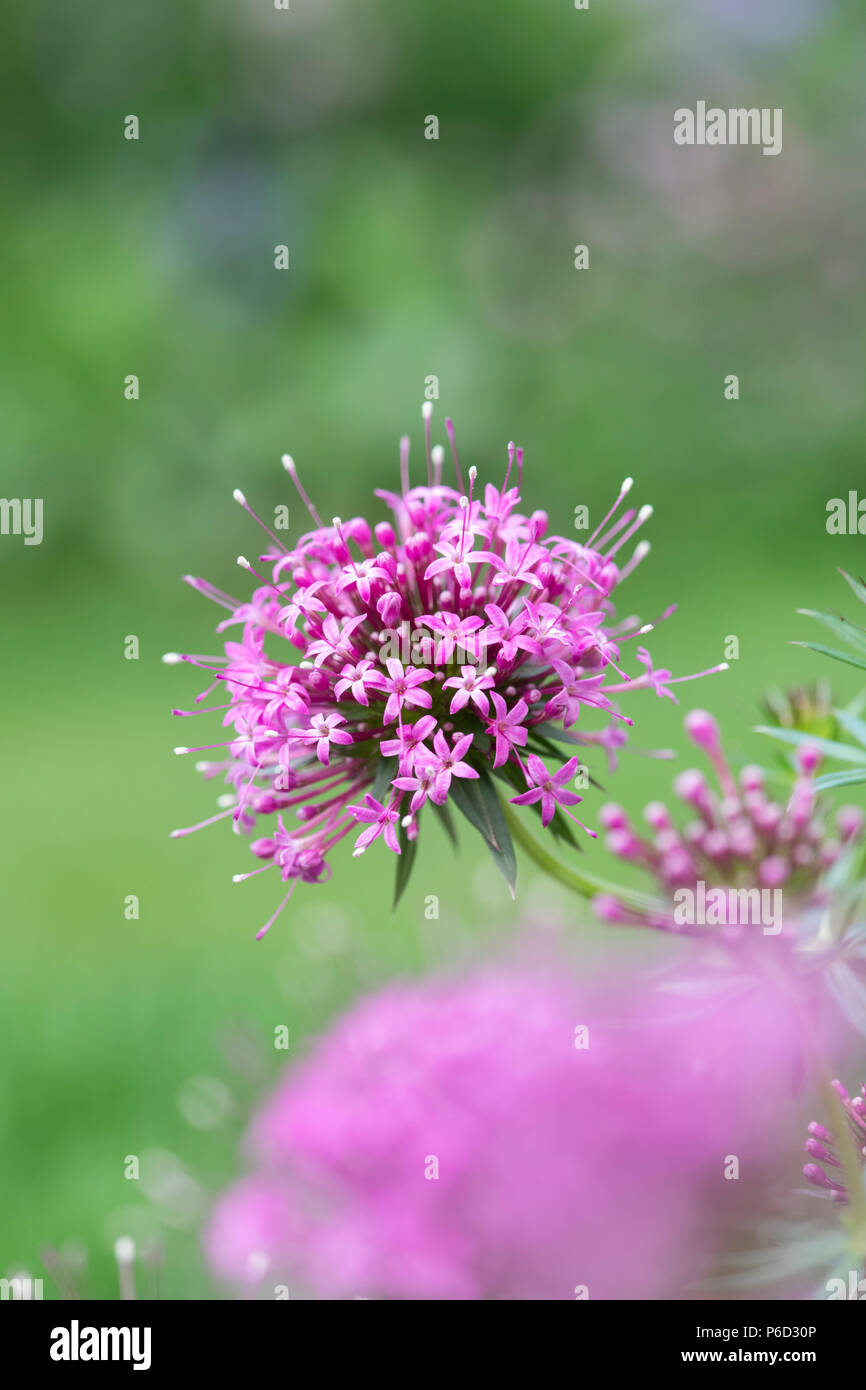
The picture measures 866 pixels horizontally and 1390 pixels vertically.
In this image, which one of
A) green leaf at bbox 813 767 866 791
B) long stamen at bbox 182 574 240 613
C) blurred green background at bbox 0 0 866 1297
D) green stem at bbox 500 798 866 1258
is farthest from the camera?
blurred green background at bbox 0 0 866 1297

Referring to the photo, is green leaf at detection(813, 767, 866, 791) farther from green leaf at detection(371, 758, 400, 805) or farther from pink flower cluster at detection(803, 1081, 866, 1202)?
green leaf at detection(371, 758, 400, 805)

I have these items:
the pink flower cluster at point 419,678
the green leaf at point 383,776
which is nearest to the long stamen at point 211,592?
the pink flower cluster at point 419,678

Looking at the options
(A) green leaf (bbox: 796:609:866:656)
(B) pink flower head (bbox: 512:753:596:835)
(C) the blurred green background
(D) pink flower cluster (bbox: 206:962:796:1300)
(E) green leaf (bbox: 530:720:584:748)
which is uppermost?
(C) the blurred green background

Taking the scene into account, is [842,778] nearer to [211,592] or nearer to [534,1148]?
[534,1148]

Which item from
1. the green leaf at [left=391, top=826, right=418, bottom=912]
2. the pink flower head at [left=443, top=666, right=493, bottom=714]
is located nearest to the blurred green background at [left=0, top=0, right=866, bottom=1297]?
the green leaf at [left=391, top=826, right=418, bottom=912]

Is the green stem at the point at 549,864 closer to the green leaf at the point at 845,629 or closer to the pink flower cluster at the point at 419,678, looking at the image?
the pink flower cluster at the point at 419,678
